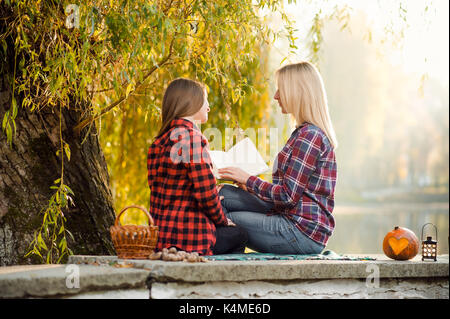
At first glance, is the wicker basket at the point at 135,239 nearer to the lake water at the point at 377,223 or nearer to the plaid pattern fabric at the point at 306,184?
the plaid pattern fabric at the point at 306,184

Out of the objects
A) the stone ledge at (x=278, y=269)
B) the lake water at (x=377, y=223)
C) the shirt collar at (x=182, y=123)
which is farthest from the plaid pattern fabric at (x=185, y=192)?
the lake water at (x=377, y=223)

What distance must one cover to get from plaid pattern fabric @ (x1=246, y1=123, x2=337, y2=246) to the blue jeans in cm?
4

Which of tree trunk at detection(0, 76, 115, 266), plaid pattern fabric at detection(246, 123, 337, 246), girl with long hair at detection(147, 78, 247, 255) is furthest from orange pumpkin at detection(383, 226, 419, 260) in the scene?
tree trunk at detection(0, 76, 115, 266)

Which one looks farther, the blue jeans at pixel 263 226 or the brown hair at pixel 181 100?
the blue jeans at pixel 263 226

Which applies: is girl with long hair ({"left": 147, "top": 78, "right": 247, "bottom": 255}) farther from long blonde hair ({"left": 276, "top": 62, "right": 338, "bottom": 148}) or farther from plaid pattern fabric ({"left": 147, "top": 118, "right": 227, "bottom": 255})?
long blonde hair ({"left": 276, "top": 62, "right": 338, "bottom": 148})

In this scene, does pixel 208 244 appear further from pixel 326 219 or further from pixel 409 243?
pixel 409 243

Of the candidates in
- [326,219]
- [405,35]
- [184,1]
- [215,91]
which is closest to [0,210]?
[184,1]

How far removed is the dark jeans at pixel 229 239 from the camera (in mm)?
2787

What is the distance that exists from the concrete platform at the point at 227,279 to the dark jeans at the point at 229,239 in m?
0.38

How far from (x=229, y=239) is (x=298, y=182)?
42 cm

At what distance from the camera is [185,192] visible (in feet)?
8.72

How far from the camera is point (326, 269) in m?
2.47

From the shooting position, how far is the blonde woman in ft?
9.27

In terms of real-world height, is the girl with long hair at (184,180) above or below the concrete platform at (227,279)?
above
